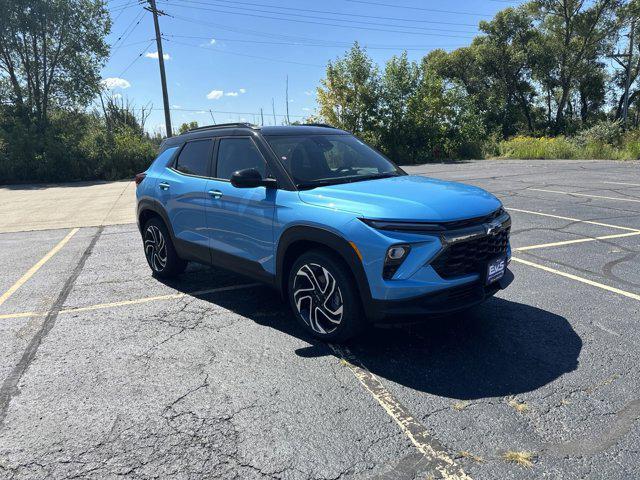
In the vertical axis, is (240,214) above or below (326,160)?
below

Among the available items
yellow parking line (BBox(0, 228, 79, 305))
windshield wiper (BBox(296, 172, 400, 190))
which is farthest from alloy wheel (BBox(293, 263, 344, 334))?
yellow parking line (BBox(0, 228, 79, 305))

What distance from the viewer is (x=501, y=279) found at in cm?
377

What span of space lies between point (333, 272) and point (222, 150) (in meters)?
2.02

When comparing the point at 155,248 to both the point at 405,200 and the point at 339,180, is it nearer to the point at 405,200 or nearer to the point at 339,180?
the point at 339,180

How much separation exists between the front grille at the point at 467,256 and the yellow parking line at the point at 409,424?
894 millimetres

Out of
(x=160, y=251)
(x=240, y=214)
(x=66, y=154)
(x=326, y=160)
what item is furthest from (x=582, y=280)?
(x=66, y=154)

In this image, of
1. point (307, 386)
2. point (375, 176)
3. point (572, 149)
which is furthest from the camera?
point (572, 149)

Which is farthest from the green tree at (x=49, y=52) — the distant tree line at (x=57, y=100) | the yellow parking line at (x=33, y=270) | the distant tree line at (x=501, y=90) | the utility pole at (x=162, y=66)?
the yellow parking line at (x=33, y=270)

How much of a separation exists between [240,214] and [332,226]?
1.18 m

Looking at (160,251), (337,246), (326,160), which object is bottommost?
(160,251)

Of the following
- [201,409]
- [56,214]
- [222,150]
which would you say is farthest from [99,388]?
[56,214]

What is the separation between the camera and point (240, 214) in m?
4.26

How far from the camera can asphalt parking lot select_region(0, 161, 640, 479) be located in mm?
2445

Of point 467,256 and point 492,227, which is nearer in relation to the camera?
point 467,256
